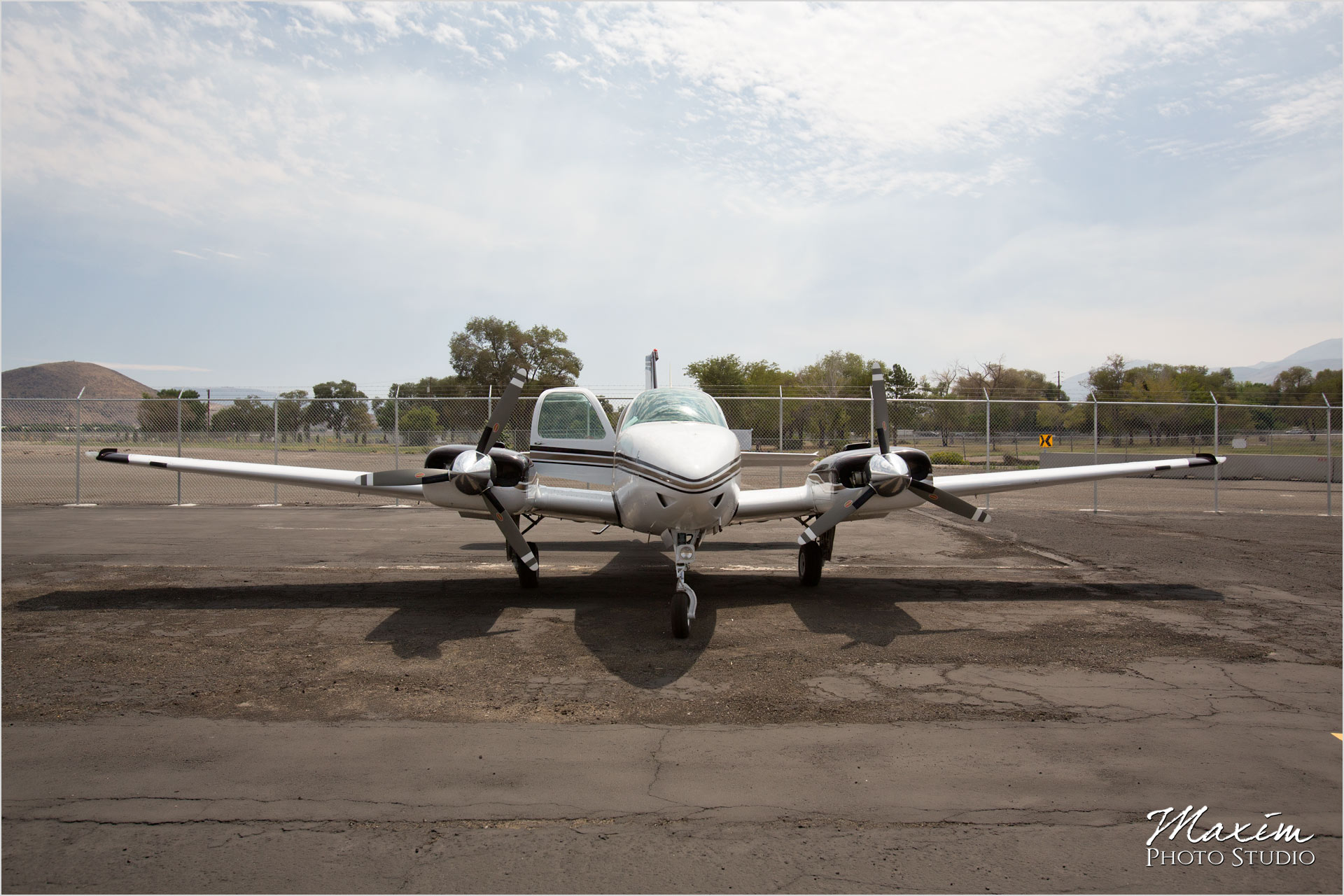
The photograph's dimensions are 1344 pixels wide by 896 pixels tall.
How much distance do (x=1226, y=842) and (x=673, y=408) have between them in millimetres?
6475

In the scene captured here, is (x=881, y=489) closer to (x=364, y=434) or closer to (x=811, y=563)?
(x=811, y=563)

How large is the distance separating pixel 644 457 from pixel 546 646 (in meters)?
2.25

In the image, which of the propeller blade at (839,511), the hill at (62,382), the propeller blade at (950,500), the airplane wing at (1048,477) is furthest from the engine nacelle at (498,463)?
the hill at (62,382)

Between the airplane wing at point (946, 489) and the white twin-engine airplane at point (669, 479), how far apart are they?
0.02 meters

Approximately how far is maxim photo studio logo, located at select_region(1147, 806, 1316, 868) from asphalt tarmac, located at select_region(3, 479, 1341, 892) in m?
0.03

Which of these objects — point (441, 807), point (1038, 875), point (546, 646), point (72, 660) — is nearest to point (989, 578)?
point (546, 646)

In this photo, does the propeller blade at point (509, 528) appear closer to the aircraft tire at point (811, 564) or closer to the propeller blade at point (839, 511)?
the propeller blade at point (839, 511)

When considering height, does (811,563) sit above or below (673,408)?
below

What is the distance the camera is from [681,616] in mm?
7512

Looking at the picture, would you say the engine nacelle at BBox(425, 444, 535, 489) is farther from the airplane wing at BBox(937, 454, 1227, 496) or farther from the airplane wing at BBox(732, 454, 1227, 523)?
the airplane wing at BBox(937, 454, 1227, 496)

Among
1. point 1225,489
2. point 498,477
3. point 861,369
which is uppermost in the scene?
point 861,369

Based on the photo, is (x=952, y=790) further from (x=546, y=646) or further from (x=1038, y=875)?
(x=546, y=646)

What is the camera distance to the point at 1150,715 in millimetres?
5496

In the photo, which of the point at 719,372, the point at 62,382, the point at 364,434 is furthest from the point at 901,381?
the point at 62,382
